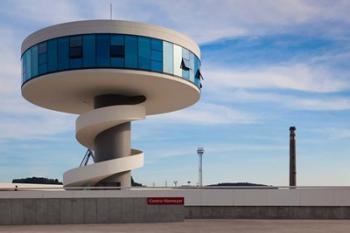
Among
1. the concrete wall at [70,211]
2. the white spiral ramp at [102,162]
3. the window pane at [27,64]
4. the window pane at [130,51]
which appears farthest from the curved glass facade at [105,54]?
the concrete wall at [70,211]

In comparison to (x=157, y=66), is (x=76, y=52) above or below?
above

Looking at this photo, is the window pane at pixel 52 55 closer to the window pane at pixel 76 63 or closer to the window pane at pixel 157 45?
the window pane at pixel 76 63

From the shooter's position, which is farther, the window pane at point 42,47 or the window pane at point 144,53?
the window pane at point 42,47

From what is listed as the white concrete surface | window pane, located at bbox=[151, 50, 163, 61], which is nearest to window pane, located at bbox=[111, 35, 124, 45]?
window pane, located at bbox=[151, 50, 163, 61]

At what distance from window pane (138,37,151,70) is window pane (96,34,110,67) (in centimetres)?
224

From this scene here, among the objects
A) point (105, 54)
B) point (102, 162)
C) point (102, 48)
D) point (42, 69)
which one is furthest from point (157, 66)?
point (42, 69)

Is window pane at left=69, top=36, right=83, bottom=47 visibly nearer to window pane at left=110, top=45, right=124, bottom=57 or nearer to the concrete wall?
window pane at left=110, top=45, right=124, bottom=57

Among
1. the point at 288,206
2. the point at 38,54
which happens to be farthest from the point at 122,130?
the point at 288,206

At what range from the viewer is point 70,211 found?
3023cm

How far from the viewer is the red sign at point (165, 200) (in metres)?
30.8

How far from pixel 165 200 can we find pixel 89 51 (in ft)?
39.5

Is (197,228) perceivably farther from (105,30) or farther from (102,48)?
(105,30)

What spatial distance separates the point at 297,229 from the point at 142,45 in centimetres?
1719

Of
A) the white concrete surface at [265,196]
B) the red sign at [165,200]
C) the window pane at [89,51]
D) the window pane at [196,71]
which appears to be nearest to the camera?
the red sign at [165,200]
